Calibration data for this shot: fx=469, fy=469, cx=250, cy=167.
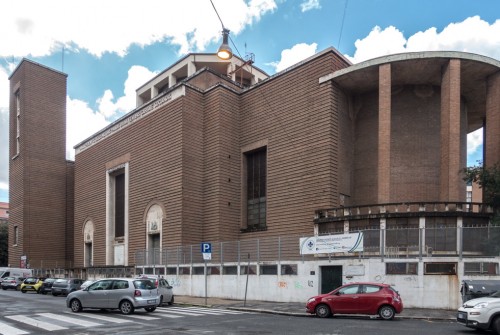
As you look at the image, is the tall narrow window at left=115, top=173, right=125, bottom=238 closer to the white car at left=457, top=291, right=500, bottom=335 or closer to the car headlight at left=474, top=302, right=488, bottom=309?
the white car at left=457, top=291, right=500, bottom=335

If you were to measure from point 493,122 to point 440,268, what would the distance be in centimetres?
1636

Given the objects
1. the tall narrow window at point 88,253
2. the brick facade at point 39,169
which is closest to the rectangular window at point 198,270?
the tall narrow window at point 88,253

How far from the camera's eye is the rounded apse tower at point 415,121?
29328 millimetres

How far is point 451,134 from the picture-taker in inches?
1144

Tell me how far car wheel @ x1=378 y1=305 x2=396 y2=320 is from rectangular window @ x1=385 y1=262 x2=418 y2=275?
4.26 m

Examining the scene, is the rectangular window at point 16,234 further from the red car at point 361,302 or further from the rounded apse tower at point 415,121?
the red car at point 361,302

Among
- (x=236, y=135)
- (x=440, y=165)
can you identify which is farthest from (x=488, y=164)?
(x=236, y=135)

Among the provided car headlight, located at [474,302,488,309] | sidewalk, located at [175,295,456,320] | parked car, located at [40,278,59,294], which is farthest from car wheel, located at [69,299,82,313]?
parked car, located at [40,278,59,294]

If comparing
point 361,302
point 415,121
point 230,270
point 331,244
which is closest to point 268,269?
point 230,270

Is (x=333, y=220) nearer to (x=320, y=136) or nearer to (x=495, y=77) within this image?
(x=320, y=136)

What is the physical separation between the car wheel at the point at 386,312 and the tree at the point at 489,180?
1310cm

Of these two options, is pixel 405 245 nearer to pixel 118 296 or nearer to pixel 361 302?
pixel 361 302

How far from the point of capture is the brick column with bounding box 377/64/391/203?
2908cm

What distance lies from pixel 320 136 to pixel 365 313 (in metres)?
16.8
